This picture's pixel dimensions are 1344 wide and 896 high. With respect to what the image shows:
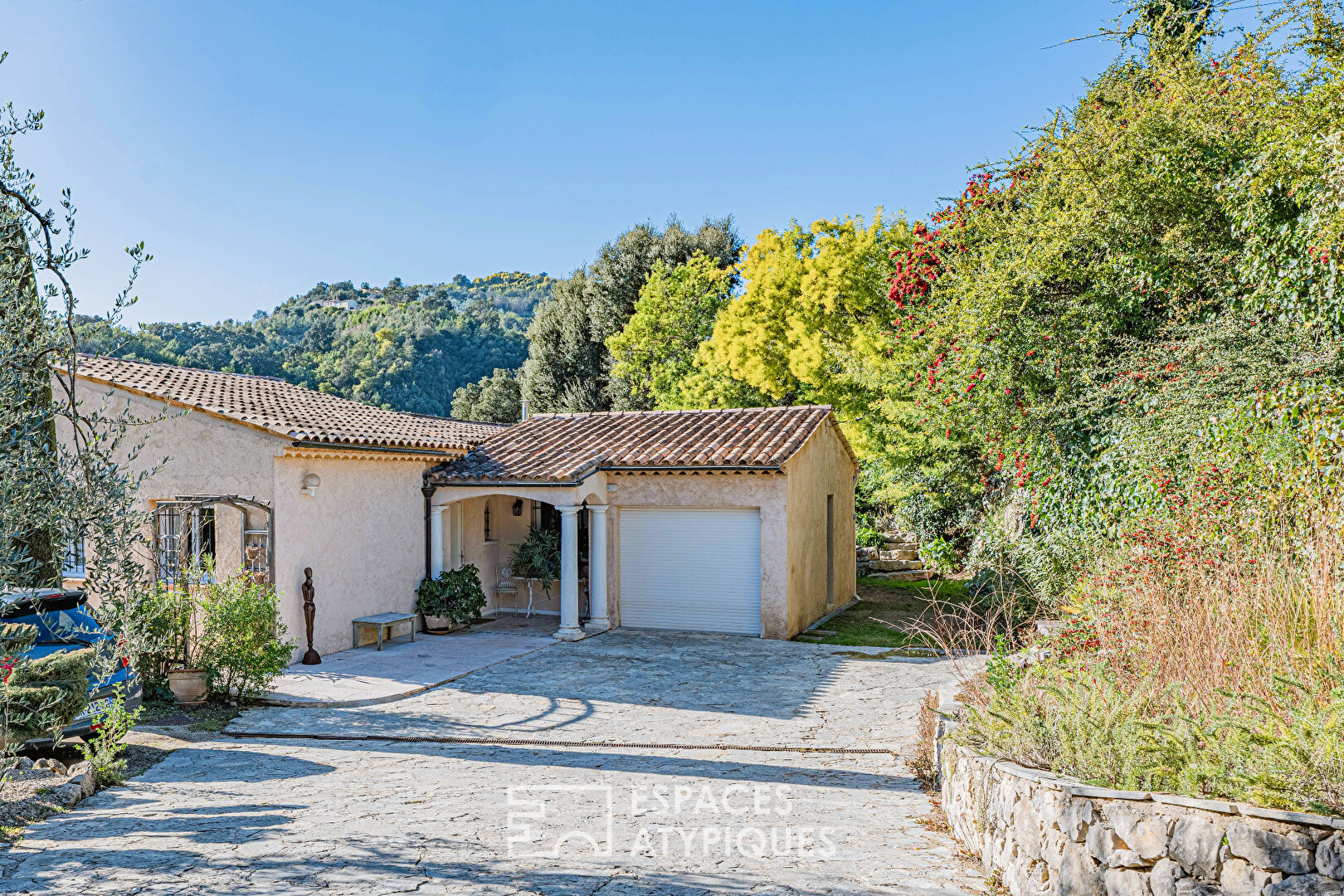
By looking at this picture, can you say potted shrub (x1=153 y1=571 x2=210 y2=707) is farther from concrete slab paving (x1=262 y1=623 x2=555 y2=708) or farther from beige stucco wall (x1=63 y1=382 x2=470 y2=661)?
beige stucco wall (x1=63 y1=382 x2=470 y2=661)

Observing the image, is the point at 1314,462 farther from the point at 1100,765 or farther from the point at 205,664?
the point at 205,664

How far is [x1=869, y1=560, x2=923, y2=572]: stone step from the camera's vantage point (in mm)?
23766

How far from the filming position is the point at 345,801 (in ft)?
21.8

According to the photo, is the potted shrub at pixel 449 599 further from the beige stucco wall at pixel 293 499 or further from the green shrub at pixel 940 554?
the green shrub at pixel 940 554

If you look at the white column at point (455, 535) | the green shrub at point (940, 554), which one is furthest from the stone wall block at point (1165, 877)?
the green shrub at point (940, 554)

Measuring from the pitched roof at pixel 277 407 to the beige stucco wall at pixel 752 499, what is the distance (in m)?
3.75

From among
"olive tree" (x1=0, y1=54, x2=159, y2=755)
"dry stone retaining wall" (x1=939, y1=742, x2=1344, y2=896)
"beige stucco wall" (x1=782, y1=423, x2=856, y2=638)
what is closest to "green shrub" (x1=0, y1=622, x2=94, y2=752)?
"olive tree" (x1=0, y1=54, x2=159, y2=755)

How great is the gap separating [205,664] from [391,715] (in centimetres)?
244

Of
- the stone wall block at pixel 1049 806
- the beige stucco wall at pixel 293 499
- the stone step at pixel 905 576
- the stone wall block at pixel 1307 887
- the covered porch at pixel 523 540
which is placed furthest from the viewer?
the stone step at pixel 905 576

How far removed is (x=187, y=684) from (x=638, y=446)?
8.69 metres

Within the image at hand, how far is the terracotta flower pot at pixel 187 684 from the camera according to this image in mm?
10203

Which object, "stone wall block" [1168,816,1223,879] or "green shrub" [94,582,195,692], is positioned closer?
"stone wall block" [1168,816,1223,879]

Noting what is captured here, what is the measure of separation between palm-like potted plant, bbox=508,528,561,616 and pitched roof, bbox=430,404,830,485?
68.6 inches

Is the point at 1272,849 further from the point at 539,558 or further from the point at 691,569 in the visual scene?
the point at 539,558
